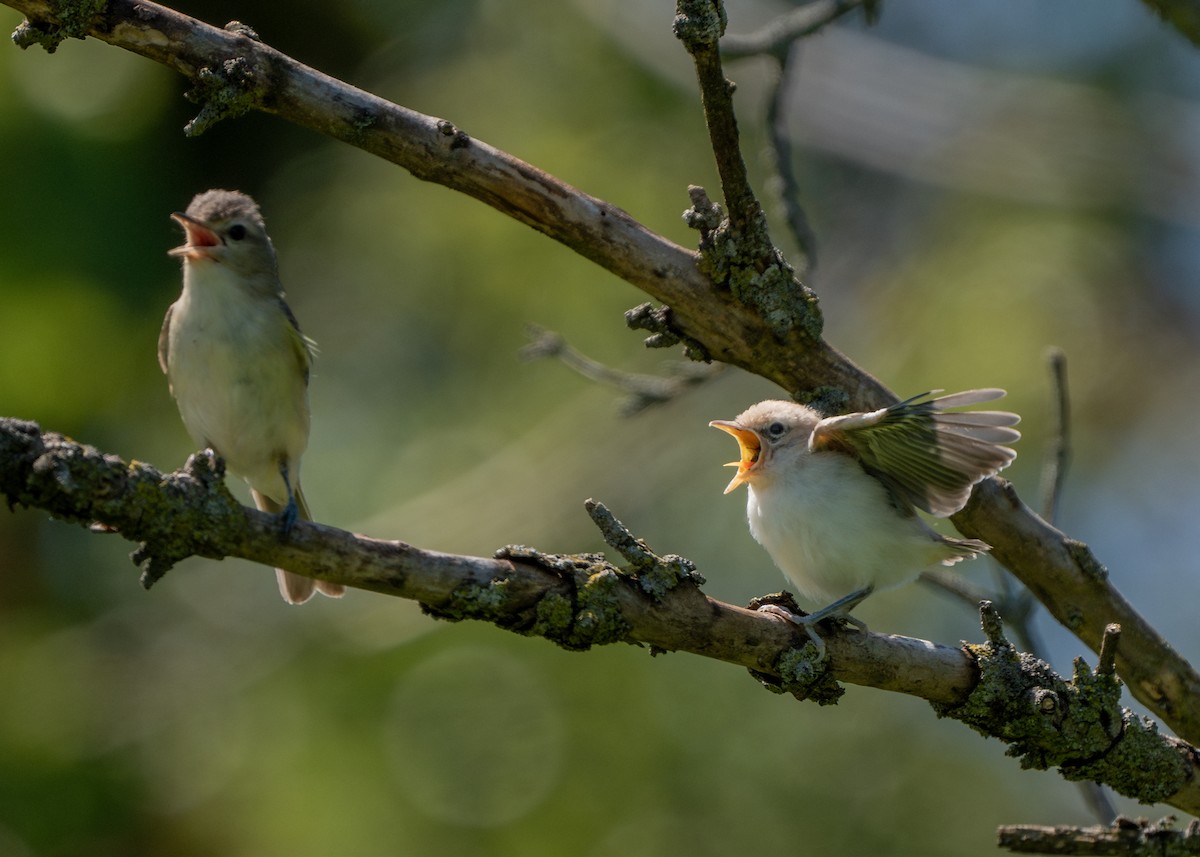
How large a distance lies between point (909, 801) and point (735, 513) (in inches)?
83.0

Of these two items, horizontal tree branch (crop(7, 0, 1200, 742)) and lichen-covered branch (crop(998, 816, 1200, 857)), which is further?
lichen-covered branch (crop(998, 816, 1200, 857))

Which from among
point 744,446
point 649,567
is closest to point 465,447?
point 744,446

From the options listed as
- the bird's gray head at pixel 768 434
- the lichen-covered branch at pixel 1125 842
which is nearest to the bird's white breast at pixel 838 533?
the bird's gray head at pixel 768 434

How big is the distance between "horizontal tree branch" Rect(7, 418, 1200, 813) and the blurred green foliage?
3236 millimetres

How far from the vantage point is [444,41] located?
28.2 feet

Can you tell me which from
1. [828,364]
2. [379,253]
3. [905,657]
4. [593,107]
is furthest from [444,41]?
[905,657]

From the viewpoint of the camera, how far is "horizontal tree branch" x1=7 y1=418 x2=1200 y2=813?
7.77 ft

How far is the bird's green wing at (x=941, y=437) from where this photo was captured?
3.64 m

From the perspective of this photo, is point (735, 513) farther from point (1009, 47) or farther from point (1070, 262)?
point (1009, 47)

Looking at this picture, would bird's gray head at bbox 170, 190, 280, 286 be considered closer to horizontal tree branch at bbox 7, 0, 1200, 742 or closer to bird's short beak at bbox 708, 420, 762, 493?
horizontal tree branch at bbox 7, 0, 1200, 742

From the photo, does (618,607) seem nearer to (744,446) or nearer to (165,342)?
(744,446)

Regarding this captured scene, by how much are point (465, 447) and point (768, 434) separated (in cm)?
280

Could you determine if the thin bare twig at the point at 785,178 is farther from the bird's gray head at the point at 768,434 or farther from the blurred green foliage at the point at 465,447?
the blurred green foliage at the point at 465,447

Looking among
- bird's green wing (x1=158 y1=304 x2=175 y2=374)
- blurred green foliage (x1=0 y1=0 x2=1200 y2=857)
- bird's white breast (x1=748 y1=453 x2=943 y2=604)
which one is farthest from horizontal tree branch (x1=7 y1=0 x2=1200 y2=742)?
blurred green foliage (x1=0 y1=0 x2=1200 y2=857)
